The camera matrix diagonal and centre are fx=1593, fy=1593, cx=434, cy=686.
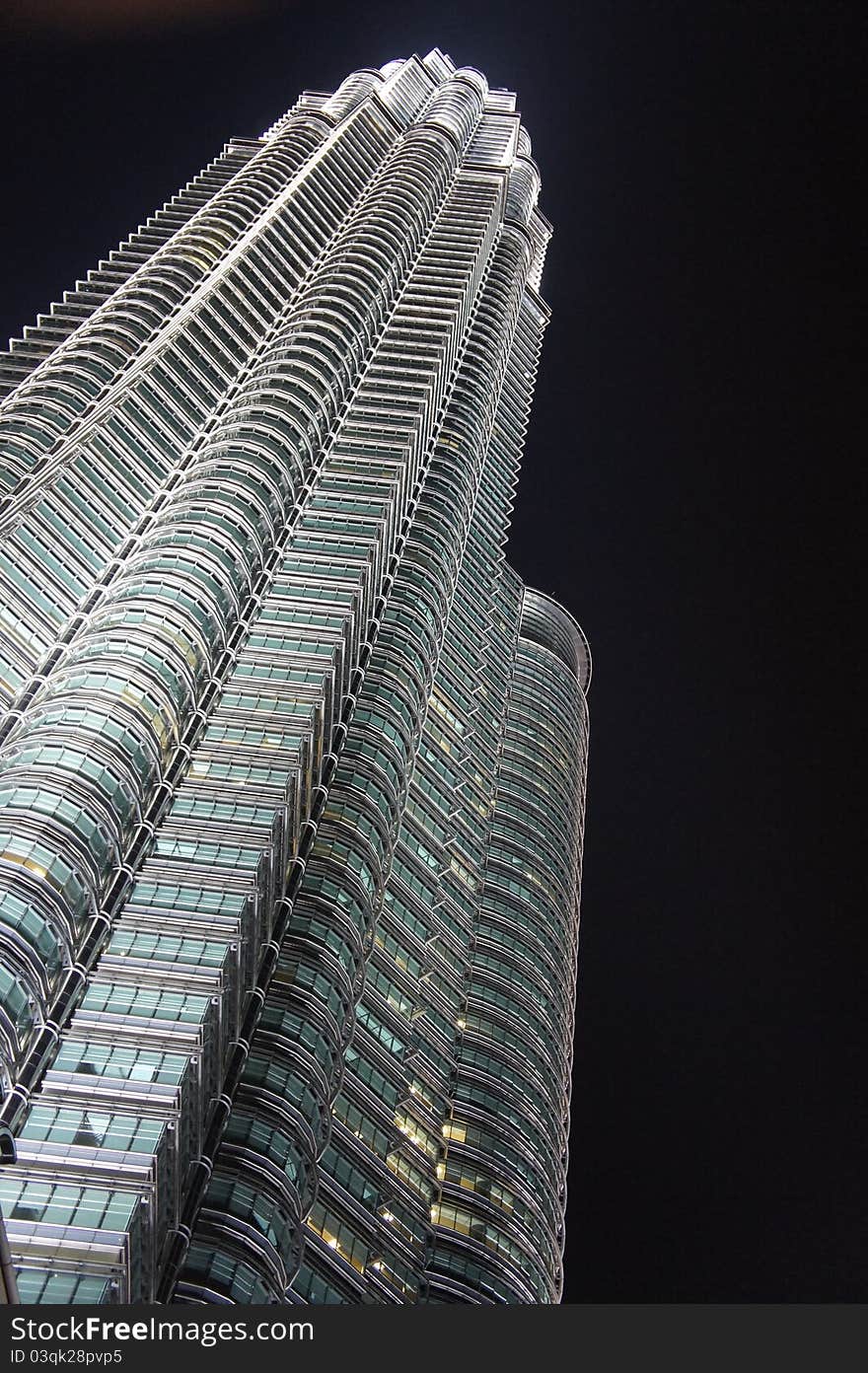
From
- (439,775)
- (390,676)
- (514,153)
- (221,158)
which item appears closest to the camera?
(390,676)

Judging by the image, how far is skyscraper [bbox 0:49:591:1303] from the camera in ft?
206

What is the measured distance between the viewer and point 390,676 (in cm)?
9594

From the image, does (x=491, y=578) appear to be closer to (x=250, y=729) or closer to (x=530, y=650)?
(x=530, y=650)

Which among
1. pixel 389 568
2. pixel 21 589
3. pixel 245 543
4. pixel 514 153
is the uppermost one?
pixel 514 153

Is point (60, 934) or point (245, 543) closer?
point (60, 934)

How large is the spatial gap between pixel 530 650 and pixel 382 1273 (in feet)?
209

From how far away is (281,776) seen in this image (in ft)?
261

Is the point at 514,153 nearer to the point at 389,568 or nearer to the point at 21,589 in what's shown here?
the point at 389,568

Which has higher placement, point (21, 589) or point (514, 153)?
point (514, 153)

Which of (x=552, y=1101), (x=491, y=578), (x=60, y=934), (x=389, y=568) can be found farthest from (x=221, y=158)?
(x=60, y=934)

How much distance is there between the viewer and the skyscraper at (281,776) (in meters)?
62.8

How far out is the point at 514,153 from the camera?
172250 millimetres

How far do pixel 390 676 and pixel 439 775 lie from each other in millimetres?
11830

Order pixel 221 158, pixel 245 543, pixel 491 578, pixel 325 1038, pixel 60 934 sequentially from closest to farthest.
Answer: pixel 60 934, pixel 325 1038, pixel 245 543, pixel 491 578, pixel 221 158
